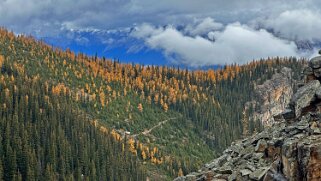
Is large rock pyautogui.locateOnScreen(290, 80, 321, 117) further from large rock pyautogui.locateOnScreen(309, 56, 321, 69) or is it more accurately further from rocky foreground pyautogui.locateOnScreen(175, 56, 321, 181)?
large rock pyautogui.locateOnScreen(309, 56, 321, 69)

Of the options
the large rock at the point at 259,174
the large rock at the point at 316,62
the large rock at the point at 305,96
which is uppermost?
the large rock at the point at 316,62

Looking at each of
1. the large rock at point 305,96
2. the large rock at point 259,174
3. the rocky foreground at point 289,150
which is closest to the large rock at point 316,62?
the rocky foreground at point 289,150

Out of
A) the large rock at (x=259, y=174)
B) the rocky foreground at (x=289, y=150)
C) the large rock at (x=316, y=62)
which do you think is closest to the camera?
the rocky foreground at (x=289, y=150)

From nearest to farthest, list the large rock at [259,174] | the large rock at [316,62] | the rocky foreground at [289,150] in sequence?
the rocky foreground at [289,150] → the large rock at [259,174] → the large rock at [316,62]

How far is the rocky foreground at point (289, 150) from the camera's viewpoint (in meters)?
53.6

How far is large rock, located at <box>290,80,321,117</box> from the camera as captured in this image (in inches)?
2670

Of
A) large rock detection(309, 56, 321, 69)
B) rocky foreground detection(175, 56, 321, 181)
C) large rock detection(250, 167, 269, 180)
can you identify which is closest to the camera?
rocky foreground detection(175, 56, 321, 181)

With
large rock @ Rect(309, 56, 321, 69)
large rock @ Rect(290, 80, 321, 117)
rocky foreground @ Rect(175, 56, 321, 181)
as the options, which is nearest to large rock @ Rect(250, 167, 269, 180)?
rocky foreground @ Rect(175, 56, 321, 181)

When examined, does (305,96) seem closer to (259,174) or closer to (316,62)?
(316,62)

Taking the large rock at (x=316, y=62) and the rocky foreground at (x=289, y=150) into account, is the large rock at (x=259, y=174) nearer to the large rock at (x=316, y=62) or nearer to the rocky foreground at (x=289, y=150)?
the rocky foreground at (x=289, y=150)

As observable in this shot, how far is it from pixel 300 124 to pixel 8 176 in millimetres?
148346

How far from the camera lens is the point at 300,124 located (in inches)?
2527

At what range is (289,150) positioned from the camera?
55.7 meters

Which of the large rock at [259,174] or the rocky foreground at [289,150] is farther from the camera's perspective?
the large rock at [259,174]
